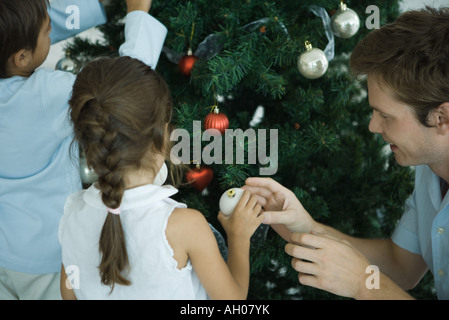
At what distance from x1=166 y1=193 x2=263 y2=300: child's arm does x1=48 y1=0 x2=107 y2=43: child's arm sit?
57 centimetres

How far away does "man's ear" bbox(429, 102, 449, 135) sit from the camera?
3.07ft

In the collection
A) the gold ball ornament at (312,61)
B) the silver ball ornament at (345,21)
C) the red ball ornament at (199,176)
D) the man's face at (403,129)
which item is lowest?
the red ball ornament at (199,176)

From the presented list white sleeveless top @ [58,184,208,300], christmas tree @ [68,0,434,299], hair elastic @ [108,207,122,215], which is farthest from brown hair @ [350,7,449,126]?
hair elastic @ [108,207,122,215]

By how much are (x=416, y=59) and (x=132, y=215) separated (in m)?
0.71

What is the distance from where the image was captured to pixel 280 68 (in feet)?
3.80

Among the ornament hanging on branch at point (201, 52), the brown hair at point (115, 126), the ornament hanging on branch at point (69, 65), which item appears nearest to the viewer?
the brown hair at point (115, 126)

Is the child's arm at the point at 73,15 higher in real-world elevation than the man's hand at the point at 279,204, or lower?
higher

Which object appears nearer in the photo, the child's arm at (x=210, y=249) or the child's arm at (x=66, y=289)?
the child's arm at (x=210, y=249)

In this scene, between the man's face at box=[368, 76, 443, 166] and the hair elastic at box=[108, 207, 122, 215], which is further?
the man's face at box=[368, 76, 443, 166]

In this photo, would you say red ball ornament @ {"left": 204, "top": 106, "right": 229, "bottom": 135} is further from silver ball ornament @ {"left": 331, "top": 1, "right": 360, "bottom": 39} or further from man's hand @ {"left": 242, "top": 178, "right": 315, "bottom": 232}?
silver ball ornament @ {"left": 331, "top": 1, "right": 360, "bottom": 39}

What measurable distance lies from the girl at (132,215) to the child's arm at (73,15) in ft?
0.97

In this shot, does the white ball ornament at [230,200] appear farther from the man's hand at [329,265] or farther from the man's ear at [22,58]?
the man's ear at [22,58]

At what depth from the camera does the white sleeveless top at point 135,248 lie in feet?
2.68

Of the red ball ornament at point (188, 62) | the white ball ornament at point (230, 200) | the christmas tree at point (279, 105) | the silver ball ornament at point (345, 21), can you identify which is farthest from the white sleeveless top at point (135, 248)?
the silver ball ornament at point (345, 21)
